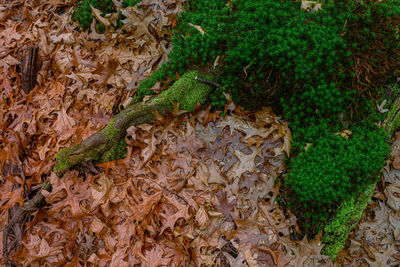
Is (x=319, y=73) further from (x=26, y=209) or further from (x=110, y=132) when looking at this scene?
(x=26, y=209)

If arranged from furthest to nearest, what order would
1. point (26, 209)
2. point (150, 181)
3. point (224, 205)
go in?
point (26, 209), point (150, 181), point (224, 205)

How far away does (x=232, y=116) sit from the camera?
10.5 ft

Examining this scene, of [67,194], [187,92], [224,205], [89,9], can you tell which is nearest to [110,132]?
[67,194]

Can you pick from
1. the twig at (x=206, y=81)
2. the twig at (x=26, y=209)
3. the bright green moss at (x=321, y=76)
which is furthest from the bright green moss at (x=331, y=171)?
the twig at (x=26, y=209)

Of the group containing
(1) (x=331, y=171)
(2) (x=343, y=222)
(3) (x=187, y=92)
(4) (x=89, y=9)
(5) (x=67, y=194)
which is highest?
(4) (x=89, y=9)

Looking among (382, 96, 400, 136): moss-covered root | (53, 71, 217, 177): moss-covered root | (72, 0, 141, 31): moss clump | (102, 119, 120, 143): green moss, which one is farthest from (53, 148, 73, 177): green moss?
(382, 96, 400, 136): moss-covered root

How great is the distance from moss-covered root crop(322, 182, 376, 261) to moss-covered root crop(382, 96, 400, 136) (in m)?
0.70

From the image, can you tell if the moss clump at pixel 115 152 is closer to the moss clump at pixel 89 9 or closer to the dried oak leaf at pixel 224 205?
the dried oak leaf at pixel 224 205

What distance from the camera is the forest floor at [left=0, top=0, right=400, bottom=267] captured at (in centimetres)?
272

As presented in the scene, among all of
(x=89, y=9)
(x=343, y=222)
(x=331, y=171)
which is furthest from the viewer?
(x=89, y=9)

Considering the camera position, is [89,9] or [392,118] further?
[89,9]

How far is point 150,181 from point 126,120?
0.81 m

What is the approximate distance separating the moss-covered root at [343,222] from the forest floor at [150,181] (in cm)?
15

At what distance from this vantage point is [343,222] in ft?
8.80
